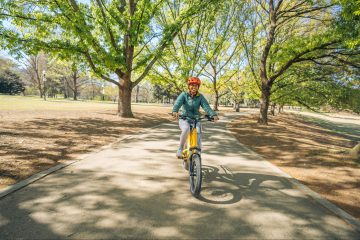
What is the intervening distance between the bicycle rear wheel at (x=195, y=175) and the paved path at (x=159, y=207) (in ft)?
0.54

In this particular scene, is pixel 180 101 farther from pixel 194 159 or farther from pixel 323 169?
pixel 323 169

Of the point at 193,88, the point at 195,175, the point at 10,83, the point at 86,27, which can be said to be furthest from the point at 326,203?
the point at 10,83

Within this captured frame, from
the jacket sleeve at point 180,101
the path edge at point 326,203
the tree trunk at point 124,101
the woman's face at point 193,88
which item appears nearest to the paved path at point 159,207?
the path edge at point 326,203

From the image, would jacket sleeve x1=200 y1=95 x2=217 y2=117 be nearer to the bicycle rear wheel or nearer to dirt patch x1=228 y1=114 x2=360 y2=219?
the bicycle rear wheel

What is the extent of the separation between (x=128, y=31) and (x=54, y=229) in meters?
13.3

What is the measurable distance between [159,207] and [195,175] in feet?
3.22

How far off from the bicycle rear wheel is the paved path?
166 millimetres

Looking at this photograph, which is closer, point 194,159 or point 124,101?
point 194,159

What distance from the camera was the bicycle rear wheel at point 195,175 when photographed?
4.09 metres

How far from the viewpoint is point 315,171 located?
609 cm

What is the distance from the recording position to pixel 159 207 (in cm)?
366

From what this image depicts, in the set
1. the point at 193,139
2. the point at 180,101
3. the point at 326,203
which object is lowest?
the point at 326,203

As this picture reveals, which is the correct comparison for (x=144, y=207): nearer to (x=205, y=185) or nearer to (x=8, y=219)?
(x=205, y=185)

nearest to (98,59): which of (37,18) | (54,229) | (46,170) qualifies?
(37,18)
